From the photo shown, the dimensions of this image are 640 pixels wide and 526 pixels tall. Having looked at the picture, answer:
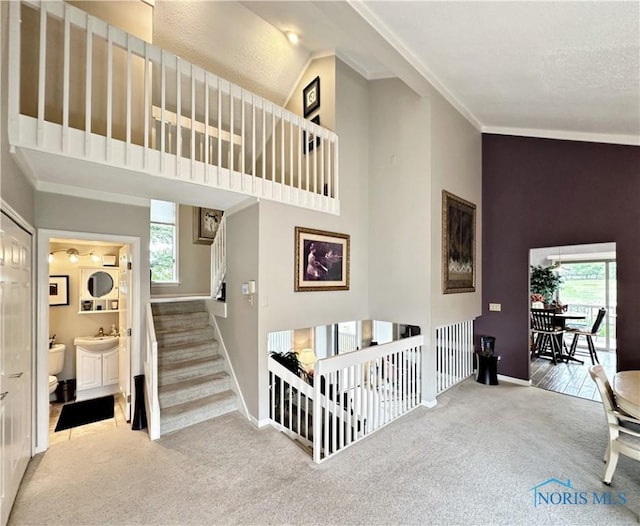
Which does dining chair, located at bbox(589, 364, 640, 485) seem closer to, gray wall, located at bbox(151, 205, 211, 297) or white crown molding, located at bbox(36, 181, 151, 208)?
white crown molding, located at bbox(36, 181, 151, 208)

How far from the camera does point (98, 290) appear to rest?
193 inches

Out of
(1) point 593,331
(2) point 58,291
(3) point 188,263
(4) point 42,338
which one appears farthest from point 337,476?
(1) point 593,331

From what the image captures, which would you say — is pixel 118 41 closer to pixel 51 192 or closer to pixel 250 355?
pixel 51 192

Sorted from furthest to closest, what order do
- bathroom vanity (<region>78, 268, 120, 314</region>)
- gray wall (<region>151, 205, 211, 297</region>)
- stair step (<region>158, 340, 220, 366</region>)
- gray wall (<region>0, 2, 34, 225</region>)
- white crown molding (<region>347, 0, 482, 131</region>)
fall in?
gray wall (<region>151, 205, 211, 297</region>) < bathroom vanity (<region>78, 268, 120, 314</region>) < stair step (<region>158, 340, 220, 366</region>) < white crown molding (<region>347, 0, 482, 131</region>) < gray wall (<region>0, 2, 34, 225</region>)

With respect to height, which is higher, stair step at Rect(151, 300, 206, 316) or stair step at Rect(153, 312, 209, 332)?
stair step at Rect(151, 300, 206, 316)

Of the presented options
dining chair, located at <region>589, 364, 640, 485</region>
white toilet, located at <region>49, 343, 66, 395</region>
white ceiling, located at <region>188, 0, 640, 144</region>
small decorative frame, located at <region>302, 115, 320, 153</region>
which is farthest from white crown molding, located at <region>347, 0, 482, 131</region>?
white toilet, located at <region>49, 343, 66, 395</region>

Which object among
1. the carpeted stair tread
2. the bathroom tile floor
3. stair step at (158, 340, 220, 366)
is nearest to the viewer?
the bathroom tile floor

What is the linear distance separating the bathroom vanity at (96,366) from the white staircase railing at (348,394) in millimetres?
2847

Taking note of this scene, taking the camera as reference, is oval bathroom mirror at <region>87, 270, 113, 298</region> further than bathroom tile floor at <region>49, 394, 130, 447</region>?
Yes

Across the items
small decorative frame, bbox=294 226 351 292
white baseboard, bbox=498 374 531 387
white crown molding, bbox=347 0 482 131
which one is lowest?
white baseboard, bbox=498 374 531 387

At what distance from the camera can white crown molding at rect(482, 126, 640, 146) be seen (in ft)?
12.5

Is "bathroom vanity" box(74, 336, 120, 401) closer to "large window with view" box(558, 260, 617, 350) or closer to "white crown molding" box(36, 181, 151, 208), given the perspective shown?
"white crown molding" box(36, 181, 151, 208)

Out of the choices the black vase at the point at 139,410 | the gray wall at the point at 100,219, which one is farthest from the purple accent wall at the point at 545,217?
the gray wall at the point at 100,219

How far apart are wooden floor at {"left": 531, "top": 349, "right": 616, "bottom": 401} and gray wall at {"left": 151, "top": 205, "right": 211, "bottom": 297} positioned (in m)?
6.35
